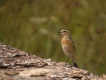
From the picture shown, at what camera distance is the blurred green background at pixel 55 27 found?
280 inches

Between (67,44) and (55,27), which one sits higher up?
(55,27)

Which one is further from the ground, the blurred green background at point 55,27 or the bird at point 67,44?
the blurred green background at point 55,27

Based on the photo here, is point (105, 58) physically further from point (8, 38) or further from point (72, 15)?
point (8, 38)

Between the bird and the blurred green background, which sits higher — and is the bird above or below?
below

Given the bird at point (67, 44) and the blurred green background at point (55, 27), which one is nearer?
the bird at point (67, 44)

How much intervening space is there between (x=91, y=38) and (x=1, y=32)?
4.26 feet

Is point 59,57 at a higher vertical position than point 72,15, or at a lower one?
lower

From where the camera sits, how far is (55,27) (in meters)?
7.69

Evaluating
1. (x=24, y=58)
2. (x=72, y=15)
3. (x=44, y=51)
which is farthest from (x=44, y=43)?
(x=24, y=58)

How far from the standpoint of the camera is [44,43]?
7.52 metres

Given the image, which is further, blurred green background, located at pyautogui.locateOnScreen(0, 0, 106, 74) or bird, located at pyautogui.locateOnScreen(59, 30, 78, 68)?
blurred green background, located at pyautogui.locateOnScreen(0, 0, 106, 74)

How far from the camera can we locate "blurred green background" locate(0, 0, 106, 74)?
7117 mm

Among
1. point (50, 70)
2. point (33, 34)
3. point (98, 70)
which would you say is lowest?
point (50, 70)

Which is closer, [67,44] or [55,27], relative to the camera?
[67,44]
